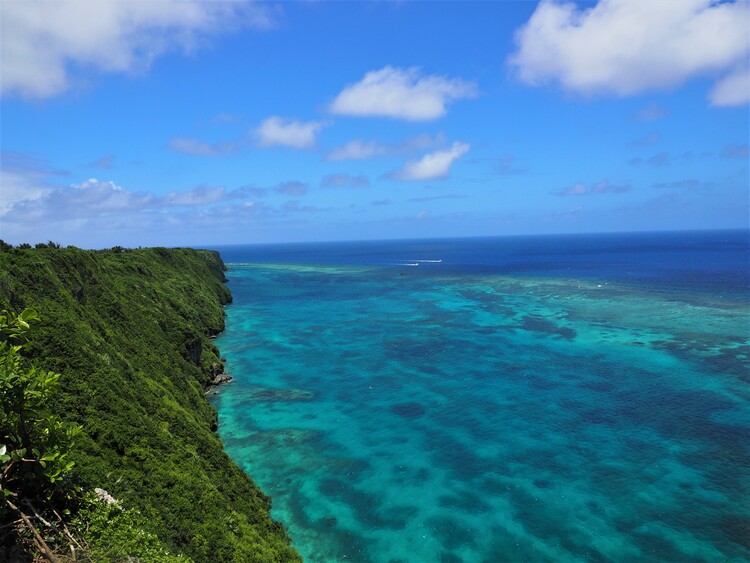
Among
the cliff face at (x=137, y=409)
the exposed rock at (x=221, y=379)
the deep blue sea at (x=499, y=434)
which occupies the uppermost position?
the cliff face at (x=137, y=409)

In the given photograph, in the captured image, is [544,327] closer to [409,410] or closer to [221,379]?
[409,410]

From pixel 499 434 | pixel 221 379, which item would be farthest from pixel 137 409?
pixel 499 434

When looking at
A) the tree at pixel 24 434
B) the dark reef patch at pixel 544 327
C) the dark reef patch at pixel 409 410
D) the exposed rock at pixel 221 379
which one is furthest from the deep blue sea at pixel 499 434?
the tree at pixel 24 434

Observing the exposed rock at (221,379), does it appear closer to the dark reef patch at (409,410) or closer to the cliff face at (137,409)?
the cliff face at (137,409)

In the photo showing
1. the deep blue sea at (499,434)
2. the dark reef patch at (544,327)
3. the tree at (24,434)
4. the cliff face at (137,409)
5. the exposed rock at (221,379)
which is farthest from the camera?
the dark reef patch at (544,327)

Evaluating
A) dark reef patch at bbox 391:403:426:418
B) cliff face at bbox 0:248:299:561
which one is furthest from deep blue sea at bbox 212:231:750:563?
cliff face at bbox 0:248:299:561

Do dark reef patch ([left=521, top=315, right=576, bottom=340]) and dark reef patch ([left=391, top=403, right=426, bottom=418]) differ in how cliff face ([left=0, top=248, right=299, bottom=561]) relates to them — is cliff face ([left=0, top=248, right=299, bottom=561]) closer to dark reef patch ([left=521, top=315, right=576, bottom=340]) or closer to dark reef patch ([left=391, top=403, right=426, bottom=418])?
dark reef patch ([left=391, top=403, right=426, bottom=418])

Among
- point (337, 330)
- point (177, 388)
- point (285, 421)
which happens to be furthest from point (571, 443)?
point (337, 330)
